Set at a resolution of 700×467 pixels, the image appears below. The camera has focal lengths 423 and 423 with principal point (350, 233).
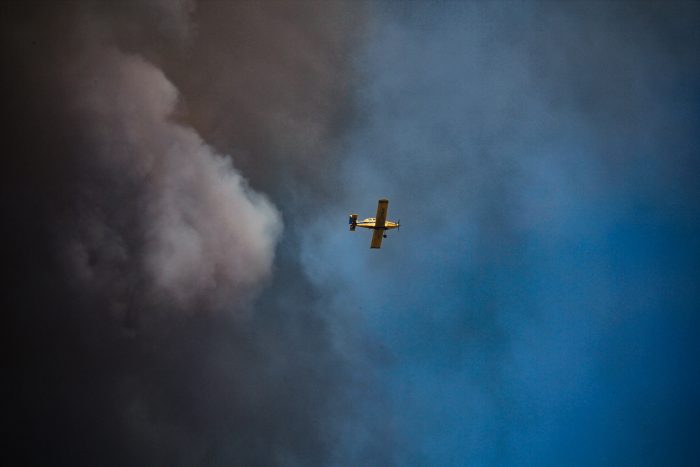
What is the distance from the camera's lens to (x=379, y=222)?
1923 inches

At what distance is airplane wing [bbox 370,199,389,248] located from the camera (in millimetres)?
46469

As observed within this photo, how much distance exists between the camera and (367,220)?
51.4 meters

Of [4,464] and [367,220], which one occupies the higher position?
[367,220]

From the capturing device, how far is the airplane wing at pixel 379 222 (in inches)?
1829

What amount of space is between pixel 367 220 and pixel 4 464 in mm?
56417

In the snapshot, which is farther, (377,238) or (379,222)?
(377,238)

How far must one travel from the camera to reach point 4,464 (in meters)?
54.6

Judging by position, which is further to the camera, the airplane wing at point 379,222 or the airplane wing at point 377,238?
the airplane wing at point 377,238

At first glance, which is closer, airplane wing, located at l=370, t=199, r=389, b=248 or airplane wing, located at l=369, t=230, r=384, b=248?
airplane wing, located at l=370, t=199, r=389, b=248
